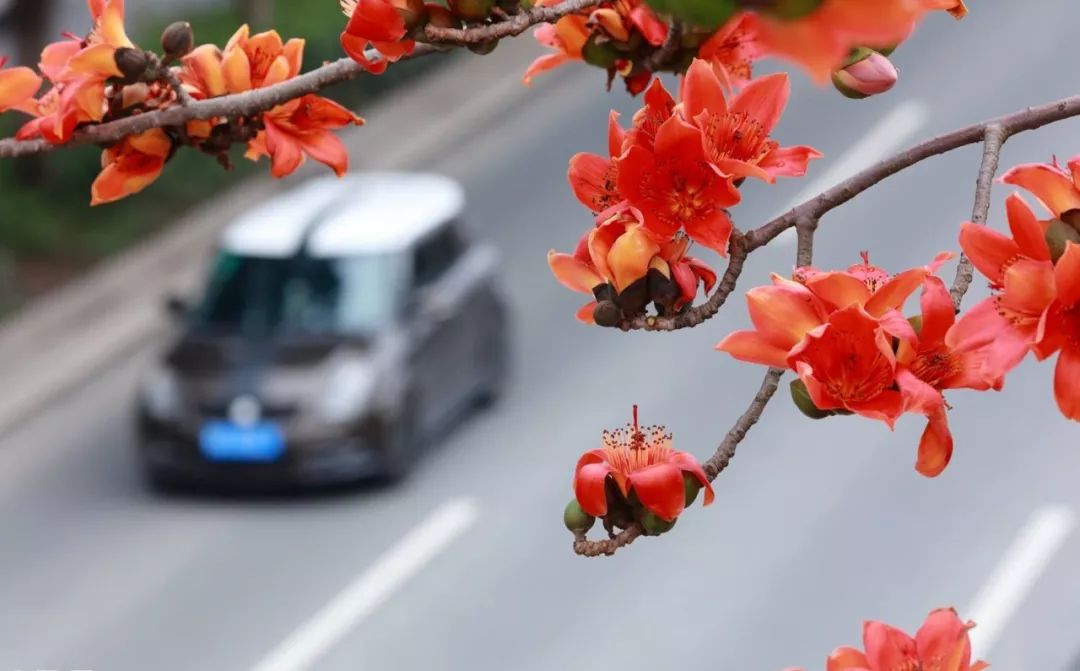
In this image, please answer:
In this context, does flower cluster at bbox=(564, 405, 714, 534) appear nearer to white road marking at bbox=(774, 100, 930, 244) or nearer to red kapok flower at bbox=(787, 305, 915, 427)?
red kapok flower at bbox=(787, 305, 915, 427)

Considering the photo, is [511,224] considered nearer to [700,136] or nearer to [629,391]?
[629,391]

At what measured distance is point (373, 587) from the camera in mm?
10711

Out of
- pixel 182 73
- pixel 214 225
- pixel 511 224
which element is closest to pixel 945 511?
pixel 511 224

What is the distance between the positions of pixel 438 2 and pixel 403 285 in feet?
31.1

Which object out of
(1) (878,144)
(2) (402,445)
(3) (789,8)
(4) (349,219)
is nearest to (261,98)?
(3) (789,8)

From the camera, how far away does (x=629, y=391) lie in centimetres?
1251

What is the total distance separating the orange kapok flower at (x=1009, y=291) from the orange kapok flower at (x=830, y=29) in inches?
24.9

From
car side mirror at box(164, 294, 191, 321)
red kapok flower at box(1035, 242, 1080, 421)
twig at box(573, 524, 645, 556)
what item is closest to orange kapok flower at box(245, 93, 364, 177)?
twig at box(573, 524, 645, 556)

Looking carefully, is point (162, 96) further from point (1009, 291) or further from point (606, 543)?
point (1009, 291)

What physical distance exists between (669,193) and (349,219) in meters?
9.88

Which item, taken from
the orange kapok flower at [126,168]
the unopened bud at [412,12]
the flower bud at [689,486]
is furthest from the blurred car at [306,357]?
the flower bud at [689,486]

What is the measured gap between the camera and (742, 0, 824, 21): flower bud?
97cm

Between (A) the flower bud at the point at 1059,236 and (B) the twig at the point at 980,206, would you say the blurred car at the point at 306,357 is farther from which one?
(A) the flower bud at the point at 1059,236

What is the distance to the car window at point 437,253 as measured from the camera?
38.0ft
